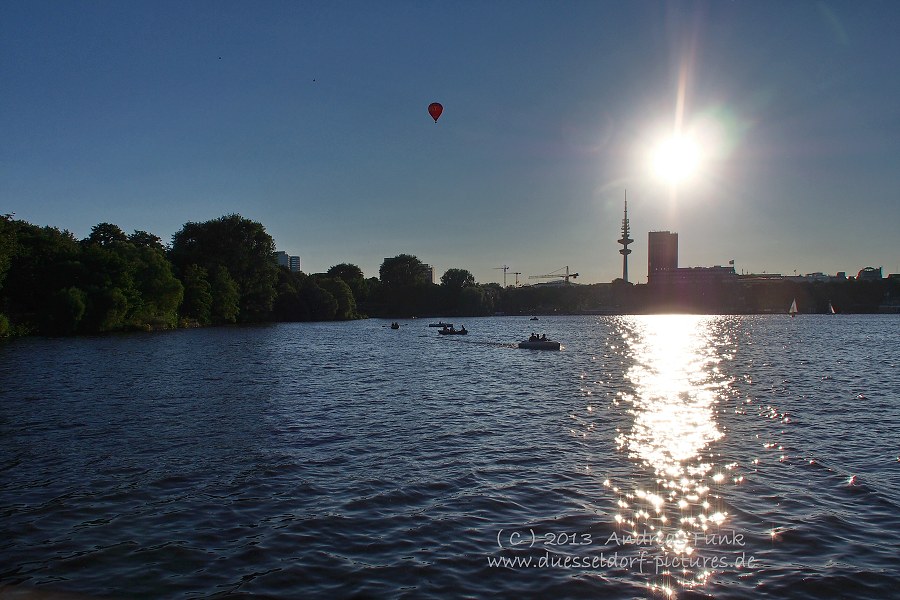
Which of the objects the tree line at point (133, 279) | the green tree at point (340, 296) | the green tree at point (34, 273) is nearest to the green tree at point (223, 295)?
the tree line at point (133, 279)

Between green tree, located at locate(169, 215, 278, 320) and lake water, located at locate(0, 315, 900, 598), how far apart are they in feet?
365

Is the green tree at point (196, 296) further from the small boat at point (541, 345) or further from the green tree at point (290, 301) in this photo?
the small boat at point (541, 345)

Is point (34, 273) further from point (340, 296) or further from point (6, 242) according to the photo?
point (340, 296)

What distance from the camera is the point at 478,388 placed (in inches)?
1517

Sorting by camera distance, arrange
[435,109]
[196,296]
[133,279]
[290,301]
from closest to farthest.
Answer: [435,109]
[133,279]
[196,296]
[290,301]

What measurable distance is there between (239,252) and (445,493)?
454 feet

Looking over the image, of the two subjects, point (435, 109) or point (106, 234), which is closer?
point (435, 109)

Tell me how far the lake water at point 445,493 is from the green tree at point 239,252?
111 meters

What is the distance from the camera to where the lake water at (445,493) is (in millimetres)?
11484

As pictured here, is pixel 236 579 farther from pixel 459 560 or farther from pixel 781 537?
pixel 781 537

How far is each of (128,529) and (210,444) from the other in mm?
8395

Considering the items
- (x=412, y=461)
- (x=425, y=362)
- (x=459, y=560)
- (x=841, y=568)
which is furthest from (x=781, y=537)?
(x=425, y=362)

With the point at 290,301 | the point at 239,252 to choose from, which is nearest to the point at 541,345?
the point at 239,252

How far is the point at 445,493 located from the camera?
16250 mm
